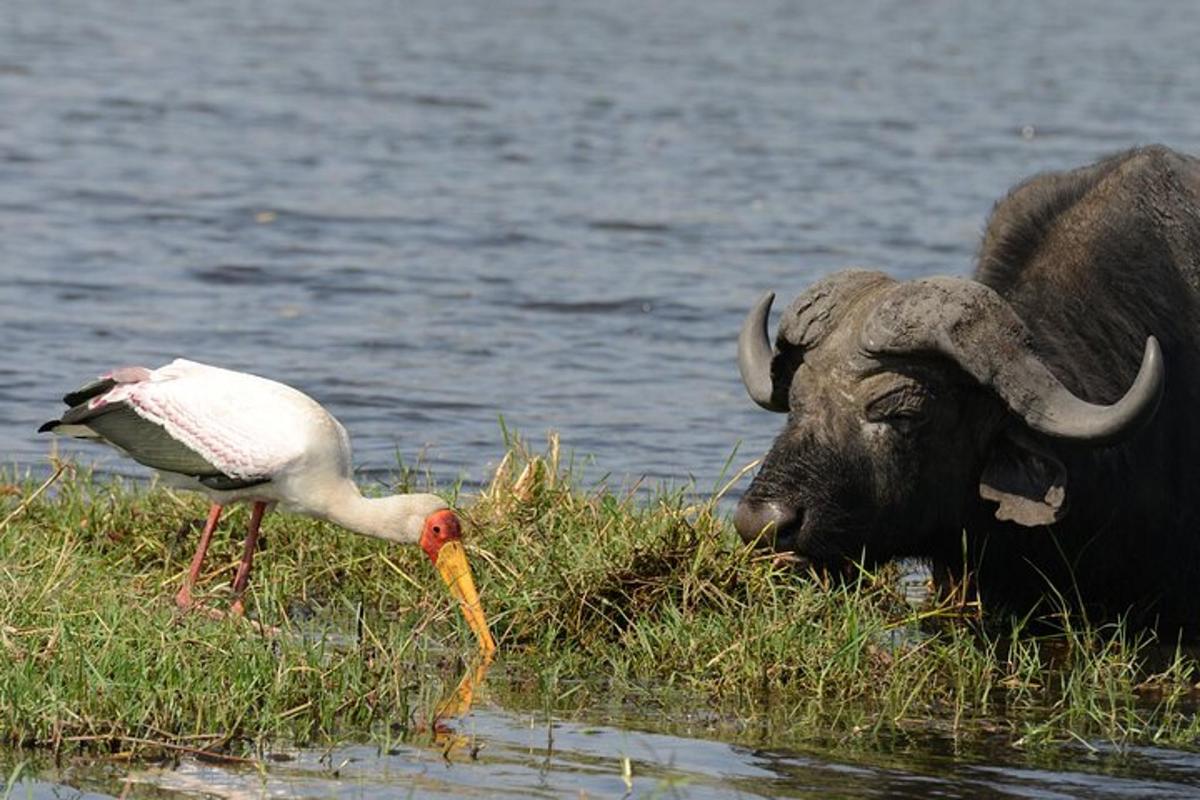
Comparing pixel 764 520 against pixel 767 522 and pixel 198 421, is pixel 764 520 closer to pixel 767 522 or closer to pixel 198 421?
pixel 767 522

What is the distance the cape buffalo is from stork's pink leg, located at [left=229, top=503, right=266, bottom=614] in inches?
67.4

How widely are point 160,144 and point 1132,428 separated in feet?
50.7

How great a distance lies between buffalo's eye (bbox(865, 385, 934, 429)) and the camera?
8117 millimetres

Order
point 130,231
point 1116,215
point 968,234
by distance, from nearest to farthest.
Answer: point 1116,215 → point 130,231 → point 968,234

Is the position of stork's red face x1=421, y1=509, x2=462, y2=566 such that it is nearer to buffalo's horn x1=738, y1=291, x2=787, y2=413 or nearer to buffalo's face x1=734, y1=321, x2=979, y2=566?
buffalo's face x1=734, y1=321, x2=979, y2=566

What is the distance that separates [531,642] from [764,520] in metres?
0.89

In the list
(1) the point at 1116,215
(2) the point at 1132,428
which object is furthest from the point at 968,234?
(2) the point at 1132,428

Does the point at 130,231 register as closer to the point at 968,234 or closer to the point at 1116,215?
the point at 968,234

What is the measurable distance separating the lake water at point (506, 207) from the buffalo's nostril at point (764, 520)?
3.36 feet

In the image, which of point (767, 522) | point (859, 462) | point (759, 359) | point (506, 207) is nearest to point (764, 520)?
point (767, 522)

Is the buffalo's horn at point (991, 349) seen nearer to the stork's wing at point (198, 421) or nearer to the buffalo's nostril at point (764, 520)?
the buffalo's nostril at point (764, 520)

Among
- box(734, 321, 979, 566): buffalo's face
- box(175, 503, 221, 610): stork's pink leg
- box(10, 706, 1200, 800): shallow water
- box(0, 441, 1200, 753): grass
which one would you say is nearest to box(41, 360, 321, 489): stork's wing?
box(175, 503, 221, 610): stork's pink leg

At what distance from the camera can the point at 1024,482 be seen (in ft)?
26.9

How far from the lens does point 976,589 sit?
342 inches
